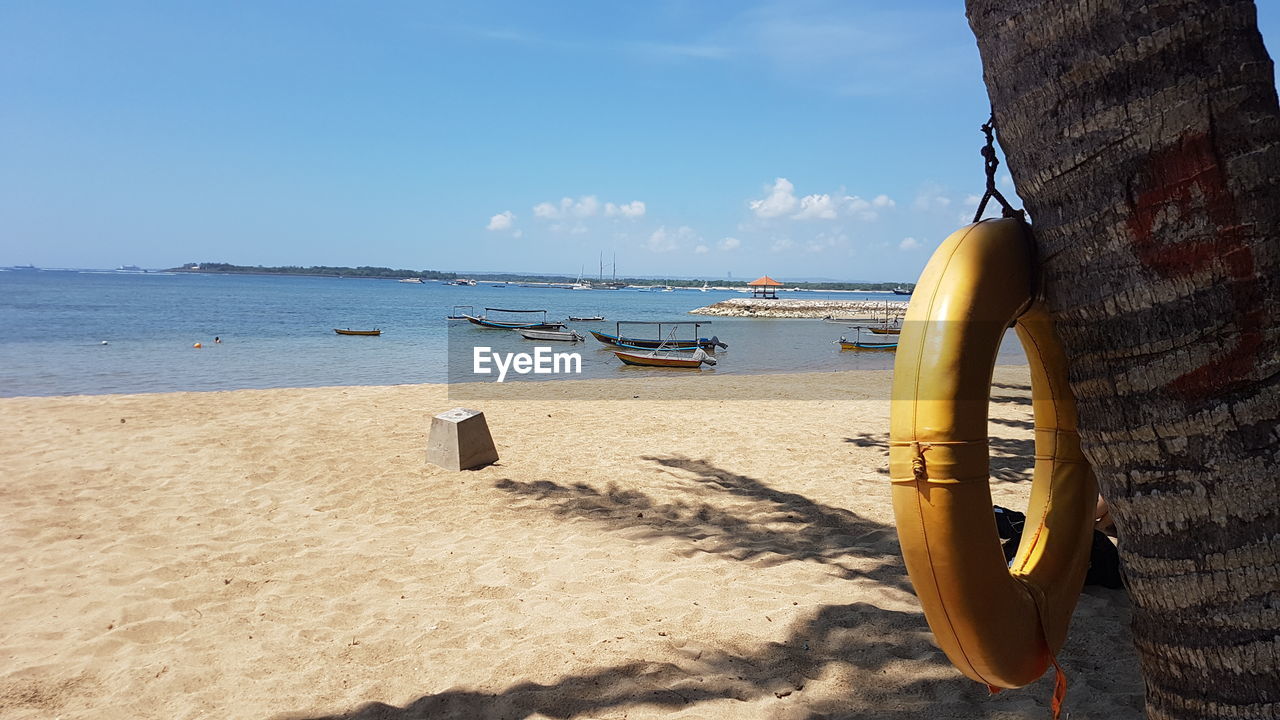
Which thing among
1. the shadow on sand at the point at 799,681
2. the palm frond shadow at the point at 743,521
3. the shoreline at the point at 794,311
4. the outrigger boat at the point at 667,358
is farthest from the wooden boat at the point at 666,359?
the shoreline at the point at 794,311

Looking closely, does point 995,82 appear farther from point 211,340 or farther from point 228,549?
point 211,340

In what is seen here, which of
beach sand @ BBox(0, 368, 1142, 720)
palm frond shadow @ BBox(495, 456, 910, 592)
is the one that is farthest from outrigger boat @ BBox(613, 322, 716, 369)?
palm frond shadow @ BBox(495, 456, 910, 592)

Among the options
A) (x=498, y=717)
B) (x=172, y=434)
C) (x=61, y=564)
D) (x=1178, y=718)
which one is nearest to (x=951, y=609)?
(x=1178, y=718)

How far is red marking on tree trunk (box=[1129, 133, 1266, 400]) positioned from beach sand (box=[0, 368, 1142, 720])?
227 centimetres

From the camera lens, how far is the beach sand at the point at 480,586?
3199mm

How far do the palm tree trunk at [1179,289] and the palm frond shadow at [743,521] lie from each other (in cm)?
303

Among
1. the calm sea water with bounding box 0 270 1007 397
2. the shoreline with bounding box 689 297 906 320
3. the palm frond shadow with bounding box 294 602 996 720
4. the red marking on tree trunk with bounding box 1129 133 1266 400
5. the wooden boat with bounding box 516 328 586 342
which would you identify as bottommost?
the calm sea water with bounding box 0 270 1007 397

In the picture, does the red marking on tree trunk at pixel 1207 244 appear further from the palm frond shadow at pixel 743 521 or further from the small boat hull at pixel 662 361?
the small boat hull at pixel 662 361

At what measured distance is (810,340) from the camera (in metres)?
38.6

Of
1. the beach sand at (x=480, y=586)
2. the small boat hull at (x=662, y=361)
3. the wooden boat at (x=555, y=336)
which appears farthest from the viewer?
the wooden boat at (x=555, y=336)

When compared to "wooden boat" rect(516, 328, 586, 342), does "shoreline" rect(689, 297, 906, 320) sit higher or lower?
higher

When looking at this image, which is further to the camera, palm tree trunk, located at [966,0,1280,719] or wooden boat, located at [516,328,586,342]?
wooden boat, located at [516,328,586,342]

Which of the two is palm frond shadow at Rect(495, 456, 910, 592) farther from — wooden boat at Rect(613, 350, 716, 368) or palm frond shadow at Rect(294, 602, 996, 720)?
wooden boat at Rect(613, 350, 716, 368)

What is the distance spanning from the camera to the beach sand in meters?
3.20
